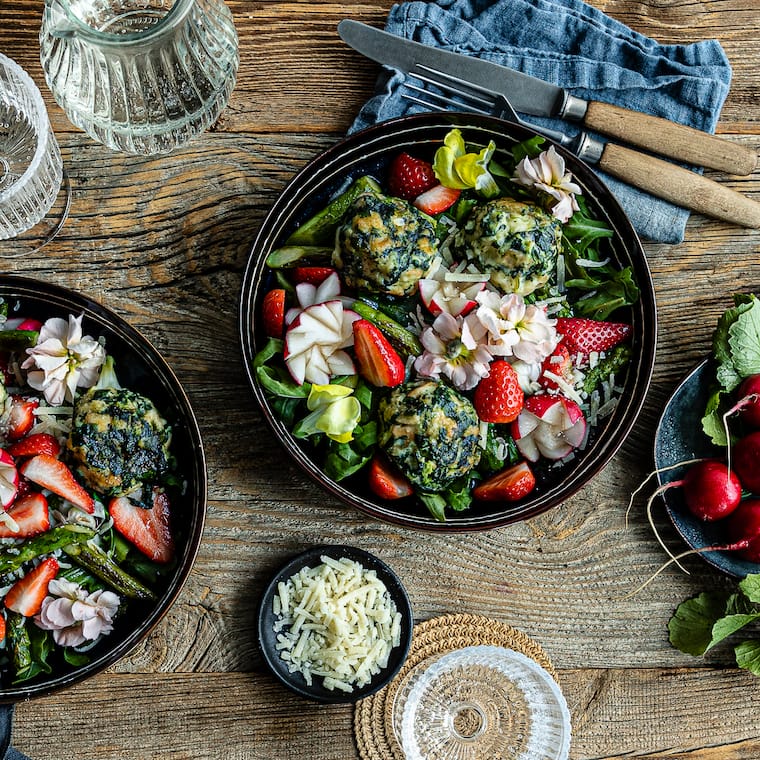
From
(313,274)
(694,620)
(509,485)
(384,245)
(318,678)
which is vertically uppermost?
(384,245)

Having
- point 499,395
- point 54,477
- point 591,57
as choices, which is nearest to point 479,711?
point 499,395

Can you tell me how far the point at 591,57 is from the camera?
215 centimetres

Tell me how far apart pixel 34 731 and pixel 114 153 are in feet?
4.75

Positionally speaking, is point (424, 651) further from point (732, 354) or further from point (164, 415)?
point (732, 354)

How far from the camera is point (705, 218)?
2188mm

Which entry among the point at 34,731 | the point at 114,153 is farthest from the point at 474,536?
the point at 114,153

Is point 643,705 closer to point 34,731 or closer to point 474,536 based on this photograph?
point 474,536

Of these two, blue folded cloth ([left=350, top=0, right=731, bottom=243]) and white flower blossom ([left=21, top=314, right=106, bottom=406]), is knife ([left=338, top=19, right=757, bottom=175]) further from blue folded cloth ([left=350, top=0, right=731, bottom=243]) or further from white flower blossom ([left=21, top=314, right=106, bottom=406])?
white flower blossom ([left=21, top=314, right=106, bottom=406])

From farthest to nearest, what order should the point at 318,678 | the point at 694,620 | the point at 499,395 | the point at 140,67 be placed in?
the point at 694,620, the point at 318,678, the point at 499,395, the point at 140,67

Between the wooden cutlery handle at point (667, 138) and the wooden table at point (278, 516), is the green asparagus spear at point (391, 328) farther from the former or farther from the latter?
the wooden cutlery handle at point (667, 138)

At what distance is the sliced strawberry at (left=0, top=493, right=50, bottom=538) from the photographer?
1851mm

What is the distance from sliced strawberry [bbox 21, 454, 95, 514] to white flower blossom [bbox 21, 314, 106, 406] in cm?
14

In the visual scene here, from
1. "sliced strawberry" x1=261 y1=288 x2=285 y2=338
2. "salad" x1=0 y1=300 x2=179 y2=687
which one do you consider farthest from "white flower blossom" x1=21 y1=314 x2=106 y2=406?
"sliced strawberry" x1=261 y1=288 x2=285 y2=338

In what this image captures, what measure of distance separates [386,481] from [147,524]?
22.2 inches
